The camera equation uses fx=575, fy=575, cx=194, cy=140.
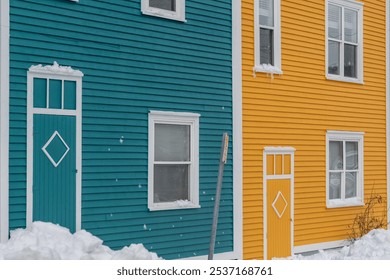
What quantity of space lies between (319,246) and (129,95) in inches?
252

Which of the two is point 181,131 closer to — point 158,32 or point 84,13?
point 158,32

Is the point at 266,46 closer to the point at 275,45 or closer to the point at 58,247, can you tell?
the point at 275,45

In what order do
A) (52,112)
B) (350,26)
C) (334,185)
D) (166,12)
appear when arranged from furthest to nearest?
(350,26) → (334,185) → (166,12) → (52,112)

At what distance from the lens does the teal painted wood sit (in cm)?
884

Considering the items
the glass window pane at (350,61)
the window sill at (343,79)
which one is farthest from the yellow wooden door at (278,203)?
the glass window pane at (350,61)

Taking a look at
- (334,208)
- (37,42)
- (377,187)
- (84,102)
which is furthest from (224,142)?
(377,187)

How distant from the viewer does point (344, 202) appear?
14.4 meters

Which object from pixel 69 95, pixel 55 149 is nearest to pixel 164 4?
pixel 69 95

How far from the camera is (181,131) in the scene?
435 inches

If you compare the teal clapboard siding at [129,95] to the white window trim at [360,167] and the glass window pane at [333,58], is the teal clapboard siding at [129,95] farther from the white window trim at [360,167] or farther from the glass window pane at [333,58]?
the glass window pane at [333,58]

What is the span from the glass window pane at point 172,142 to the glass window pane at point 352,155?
217 inches

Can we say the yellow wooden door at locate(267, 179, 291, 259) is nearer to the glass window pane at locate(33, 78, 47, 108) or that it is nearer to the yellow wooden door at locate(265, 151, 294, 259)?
the yellow wooden door at locate(265, 151, 294, 259)

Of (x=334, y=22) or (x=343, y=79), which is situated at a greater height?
(x=334, y=22)

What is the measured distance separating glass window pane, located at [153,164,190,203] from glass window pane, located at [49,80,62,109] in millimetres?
2308
